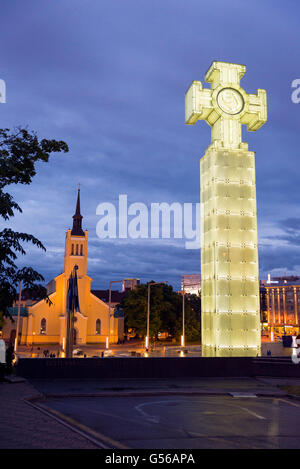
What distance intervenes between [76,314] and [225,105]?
53609mm

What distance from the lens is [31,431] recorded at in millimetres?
12062

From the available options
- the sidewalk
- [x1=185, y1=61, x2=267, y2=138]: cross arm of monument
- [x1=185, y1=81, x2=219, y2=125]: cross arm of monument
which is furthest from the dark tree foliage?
the sidewalk

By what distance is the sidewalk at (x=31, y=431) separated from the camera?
35.2 ft

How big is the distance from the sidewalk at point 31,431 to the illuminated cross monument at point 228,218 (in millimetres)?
20684

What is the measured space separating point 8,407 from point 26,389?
5175 millimetres

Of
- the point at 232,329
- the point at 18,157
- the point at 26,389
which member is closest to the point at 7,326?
the point at 232,329

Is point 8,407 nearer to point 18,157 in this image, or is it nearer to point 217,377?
point 18,157

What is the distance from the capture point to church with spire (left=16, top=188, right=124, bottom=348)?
78000 millimetres

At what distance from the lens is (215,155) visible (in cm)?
3594

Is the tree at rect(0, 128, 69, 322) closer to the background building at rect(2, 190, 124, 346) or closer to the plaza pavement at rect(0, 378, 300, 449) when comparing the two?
the plaza pavement at rect(0, 378, 300, 449)

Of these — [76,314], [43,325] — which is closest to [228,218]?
[76,314]

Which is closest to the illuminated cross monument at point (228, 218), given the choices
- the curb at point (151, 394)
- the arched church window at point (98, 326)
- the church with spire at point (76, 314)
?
the curb at point (151, 394)

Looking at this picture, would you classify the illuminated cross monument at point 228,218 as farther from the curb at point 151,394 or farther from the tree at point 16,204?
the tree at point 16,204

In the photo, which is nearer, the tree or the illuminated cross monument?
the tree
